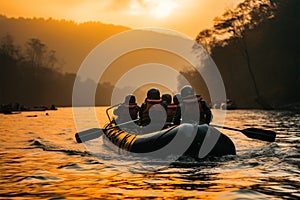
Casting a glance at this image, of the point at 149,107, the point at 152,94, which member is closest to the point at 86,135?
the point at 149,107

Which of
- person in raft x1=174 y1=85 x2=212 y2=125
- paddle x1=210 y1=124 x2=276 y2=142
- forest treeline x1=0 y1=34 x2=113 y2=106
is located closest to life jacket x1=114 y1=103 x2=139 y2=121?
person in raft x1=174 y1=85 x2=212 y2=125

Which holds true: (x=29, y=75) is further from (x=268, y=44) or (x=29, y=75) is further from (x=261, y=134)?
(x=261, y=134)

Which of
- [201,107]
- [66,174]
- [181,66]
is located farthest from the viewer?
[181,66]

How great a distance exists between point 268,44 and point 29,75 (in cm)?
7231

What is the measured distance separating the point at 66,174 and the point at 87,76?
181m

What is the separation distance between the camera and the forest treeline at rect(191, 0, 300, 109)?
5841cm

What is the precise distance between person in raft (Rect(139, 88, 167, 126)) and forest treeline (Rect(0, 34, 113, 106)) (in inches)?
3371

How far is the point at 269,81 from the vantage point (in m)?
64.2

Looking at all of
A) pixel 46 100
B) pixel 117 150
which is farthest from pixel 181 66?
pixel 117 150

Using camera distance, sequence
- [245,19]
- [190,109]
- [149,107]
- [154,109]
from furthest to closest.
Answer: [245,19] → [149,107] → [154,109] → [190,109]

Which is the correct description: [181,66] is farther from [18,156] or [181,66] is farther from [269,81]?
[18,156]

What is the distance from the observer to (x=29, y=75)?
371 ft

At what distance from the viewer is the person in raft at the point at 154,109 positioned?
41.8 ft

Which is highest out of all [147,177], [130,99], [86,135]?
[130,99]
